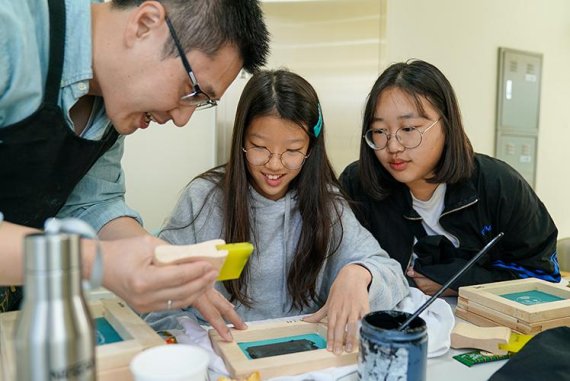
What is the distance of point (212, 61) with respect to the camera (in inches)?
34.6

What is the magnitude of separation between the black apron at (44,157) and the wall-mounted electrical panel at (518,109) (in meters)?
2.63

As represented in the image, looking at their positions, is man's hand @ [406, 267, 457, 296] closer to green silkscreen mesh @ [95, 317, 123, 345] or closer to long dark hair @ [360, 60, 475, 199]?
long dark hair @ [360, 60, 475, 199]

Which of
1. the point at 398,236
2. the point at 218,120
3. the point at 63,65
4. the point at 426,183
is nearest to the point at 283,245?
the point at 398,236

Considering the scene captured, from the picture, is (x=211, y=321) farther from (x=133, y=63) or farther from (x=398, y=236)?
(x=398, y=236)

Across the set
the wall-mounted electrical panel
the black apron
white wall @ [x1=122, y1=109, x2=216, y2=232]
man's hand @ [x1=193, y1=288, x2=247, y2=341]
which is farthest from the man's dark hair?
the wall-mounted electrical panel

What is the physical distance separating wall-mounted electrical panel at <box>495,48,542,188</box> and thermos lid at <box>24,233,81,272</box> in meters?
2.98

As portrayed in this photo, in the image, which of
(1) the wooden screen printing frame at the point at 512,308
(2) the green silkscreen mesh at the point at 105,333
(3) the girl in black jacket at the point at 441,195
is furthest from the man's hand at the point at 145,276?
(3) the girl in black jacket at the point at 441,195

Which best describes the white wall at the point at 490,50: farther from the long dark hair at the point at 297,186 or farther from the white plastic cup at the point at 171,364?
the white plastic cup at the point at 171,364

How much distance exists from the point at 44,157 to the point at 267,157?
54cm

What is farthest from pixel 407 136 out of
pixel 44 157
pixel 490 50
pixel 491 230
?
pixel 490 50

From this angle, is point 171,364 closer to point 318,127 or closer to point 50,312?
point 50,312

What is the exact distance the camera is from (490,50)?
2.92m

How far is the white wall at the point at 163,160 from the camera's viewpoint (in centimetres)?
208

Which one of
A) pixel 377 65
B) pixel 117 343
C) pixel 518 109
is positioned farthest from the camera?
pixel 518 109
